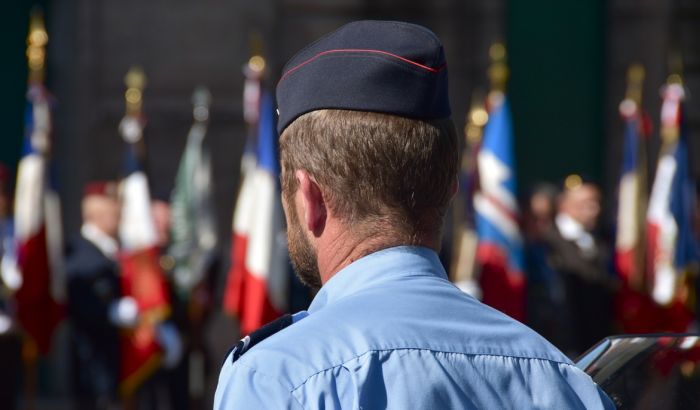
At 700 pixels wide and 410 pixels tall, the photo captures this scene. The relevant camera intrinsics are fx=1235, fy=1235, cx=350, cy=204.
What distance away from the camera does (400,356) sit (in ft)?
4.75

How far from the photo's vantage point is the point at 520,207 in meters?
8.47

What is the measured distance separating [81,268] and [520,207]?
3.02 metres

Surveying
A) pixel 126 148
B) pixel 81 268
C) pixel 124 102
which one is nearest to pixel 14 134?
Result: pixel 124 102

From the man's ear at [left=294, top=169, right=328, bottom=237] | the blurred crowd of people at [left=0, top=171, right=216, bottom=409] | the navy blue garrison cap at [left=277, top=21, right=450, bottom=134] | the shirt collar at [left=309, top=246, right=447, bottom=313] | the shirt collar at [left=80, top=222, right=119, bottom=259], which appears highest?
the navy blue garrison cap at [left=277, top=21, right=450, bottom=134]

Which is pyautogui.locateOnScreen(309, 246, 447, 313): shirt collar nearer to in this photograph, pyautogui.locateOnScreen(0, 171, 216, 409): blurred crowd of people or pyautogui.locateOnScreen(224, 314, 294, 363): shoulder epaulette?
pyautogui.locateOnScreen(224, 314, 294, 363): shoulder epaulette

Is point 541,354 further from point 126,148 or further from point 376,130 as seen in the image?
point 126,148

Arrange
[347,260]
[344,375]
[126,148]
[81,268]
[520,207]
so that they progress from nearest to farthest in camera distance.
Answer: [344,375], [347,260], [81,268], [126,148], [520,207]

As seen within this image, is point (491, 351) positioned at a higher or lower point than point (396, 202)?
lower

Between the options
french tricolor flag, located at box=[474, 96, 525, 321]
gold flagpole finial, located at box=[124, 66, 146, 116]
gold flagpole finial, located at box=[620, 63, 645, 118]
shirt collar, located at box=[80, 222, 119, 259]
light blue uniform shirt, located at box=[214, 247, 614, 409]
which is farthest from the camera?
gold flagpole finial, located at box=[620, 63, 645, 118]

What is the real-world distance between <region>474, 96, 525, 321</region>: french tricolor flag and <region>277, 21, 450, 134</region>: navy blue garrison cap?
579 cm

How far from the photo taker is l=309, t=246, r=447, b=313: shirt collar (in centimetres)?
158

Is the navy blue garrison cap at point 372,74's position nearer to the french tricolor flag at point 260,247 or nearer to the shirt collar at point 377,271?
the shirt collar at point 377,271

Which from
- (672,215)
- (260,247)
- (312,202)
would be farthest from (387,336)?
(672,215)

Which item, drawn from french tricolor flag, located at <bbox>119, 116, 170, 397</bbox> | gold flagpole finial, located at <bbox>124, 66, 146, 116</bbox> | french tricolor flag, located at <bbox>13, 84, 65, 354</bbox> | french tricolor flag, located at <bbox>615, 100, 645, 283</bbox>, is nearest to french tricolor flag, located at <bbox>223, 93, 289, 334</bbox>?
french tricolor flag, located at <bbox>119, 116, 170, 397</bbox>
